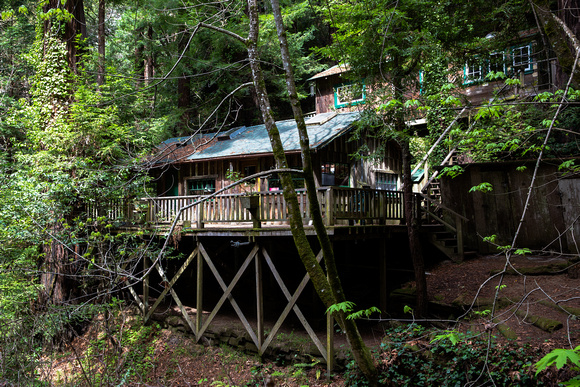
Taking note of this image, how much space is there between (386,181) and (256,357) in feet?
26.9

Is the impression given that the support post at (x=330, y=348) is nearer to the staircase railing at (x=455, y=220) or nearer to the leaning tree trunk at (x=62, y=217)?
the staircase railing at (x=455, y=220)

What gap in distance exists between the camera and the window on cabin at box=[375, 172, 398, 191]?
49.5ft

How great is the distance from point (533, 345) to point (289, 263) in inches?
346

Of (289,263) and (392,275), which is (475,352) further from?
(289,263)

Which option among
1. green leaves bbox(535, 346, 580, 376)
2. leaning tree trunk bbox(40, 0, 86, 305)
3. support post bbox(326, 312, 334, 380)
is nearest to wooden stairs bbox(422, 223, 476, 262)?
support post bbox(326, 312, 334, 380)

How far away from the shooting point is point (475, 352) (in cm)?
709

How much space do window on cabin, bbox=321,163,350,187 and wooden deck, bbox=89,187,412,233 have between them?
2177mm

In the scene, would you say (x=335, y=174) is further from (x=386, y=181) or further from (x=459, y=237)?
(x=459, y=237)

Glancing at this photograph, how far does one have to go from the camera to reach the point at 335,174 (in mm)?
13773

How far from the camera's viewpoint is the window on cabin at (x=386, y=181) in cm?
1510

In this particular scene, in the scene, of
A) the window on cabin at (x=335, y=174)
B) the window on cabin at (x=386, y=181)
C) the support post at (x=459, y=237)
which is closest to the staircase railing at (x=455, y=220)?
the support post at (x=459, y=237)

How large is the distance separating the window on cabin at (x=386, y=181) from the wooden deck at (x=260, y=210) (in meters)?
2.85

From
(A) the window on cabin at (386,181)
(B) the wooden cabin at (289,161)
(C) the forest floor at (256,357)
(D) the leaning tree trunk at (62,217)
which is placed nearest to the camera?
(C) the forest floor at (256,357)

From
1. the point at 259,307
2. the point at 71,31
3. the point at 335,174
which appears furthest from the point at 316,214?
the point at 71,31
